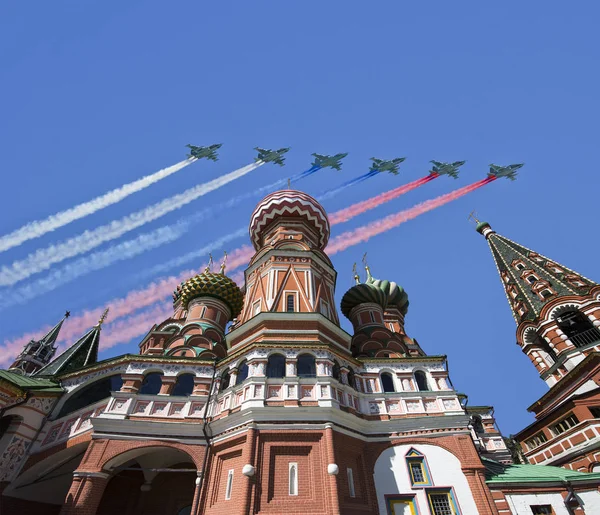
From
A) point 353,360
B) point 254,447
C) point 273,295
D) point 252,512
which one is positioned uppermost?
point 273,295

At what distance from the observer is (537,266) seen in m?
32.1

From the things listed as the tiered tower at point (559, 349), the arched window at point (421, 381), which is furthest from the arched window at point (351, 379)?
the tiered tower at point (559, 349)

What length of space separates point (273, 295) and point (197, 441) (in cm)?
737

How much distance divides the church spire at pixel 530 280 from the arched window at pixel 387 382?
61.4ft

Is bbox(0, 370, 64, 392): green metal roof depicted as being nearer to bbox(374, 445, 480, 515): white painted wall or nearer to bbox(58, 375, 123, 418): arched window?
bbox(58, 375, 123, 418): arched window

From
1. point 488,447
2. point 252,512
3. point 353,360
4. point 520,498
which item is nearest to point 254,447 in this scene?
point 252,512

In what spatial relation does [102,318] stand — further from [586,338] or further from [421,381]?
[586,338]

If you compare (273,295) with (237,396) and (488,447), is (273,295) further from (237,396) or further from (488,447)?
(488,447)

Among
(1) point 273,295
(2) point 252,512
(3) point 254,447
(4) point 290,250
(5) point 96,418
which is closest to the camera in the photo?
(2) point 252,512

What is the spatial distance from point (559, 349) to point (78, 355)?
35.3 m

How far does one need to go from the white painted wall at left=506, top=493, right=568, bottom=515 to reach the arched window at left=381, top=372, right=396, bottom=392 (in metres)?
5.24

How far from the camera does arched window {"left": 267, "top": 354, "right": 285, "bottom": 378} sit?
567 inches

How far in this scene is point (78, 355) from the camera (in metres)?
27.8

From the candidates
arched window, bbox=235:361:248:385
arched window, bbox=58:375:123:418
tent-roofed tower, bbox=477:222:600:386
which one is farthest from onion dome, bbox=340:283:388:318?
arched window, bbox=58:375:123:418
